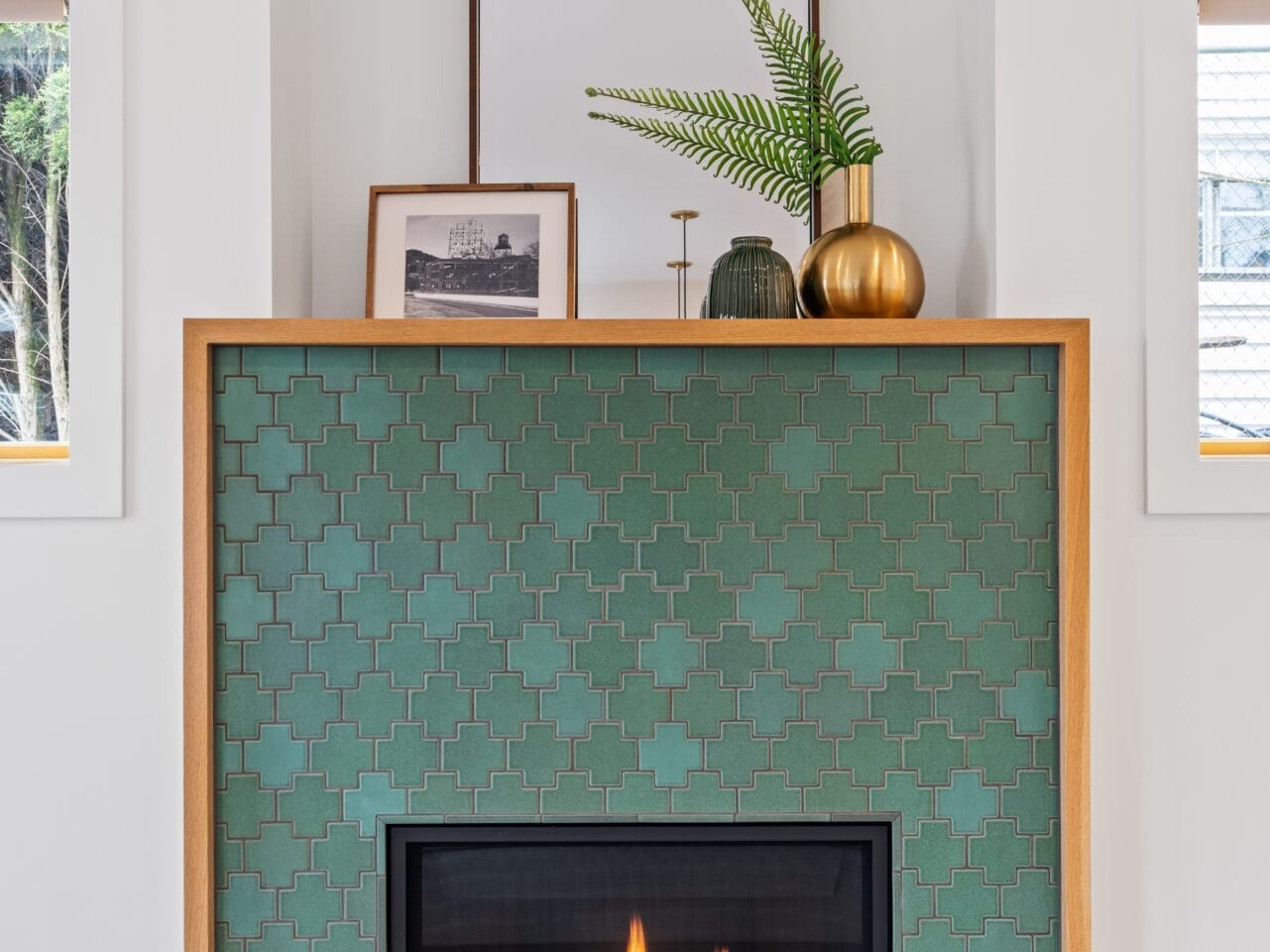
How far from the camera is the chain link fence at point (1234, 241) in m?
1.58

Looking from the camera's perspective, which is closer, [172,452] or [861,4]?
[172,452]

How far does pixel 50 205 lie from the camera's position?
1.58 metres

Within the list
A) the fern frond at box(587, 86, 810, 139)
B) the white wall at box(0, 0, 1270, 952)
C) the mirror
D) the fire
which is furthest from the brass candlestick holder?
the fire

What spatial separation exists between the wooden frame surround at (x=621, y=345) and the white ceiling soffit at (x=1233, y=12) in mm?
610

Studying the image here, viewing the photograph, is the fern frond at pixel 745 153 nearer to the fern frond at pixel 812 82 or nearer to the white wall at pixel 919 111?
the fern frond at pixel 812 82

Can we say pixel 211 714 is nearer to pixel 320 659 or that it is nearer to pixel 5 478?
pixel 320 659

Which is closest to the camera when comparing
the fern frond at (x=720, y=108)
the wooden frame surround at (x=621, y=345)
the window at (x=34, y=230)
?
the wooden frame surround at (x=621, y=345)

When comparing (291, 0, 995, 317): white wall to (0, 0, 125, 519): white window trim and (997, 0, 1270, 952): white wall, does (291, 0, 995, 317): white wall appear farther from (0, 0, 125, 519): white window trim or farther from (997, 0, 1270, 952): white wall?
(0, 0, 125, 519): white window trim

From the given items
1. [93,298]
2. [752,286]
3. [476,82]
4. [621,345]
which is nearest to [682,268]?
[752,286]

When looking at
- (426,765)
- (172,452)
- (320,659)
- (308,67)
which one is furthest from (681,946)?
(308,67)

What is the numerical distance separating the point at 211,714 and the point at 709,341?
2.67ft

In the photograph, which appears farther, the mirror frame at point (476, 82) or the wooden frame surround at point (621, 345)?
the mirror frame at point (476, 82)

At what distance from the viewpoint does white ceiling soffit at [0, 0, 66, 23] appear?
5.13 ft

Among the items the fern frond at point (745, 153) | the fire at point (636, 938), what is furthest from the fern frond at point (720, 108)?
the fire at point (636, 938)
